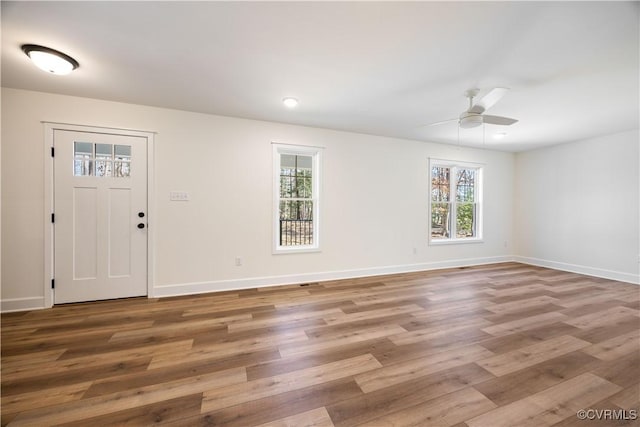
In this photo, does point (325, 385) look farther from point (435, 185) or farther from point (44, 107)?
point (435, 185)

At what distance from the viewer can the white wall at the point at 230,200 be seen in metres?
2.91

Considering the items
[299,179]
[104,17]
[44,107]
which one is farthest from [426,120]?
[44,107]

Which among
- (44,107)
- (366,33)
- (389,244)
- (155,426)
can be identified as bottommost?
(155,426)

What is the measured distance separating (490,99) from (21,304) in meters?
5.77

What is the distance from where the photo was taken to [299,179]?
170 inches

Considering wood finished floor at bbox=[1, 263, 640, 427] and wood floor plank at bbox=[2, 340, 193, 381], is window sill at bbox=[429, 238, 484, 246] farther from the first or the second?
wood floor plank at bbox=[2, 340, 193, 381]

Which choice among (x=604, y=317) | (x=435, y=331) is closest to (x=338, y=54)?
(x=435, y=331)

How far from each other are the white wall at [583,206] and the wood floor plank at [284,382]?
5.42 meters

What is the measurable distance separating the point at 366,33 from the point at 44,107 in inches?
149

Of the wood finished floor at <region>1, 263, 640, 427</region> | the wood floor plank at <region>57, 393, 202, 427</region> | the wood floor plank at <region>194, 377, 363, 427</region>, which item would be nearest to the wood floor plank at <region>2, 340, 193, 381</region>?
the wood finished floor at <region>1, 263, 640, 427</region>

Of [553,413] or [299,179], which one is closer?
[553,413]

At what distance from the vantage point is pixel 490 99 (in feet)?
8.60

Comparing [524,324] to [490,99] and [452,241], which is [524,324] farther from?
[452,241]

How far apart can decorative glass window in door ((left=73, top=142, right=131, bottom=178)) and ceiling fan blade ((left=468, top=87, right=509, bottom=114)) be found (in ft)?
14.2
